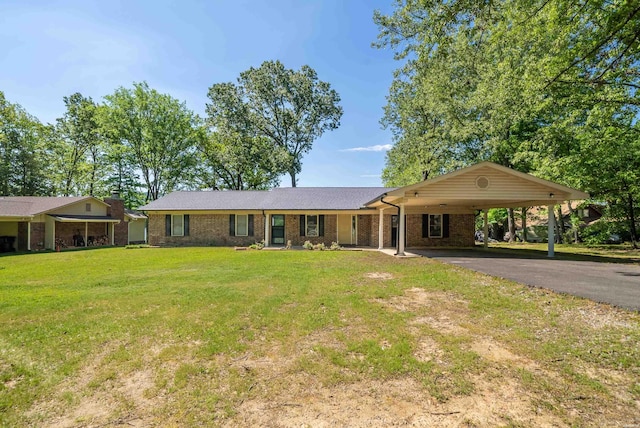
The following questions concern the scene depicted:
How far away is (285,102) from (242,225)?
19.0 m

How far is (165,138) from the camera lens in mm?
32344

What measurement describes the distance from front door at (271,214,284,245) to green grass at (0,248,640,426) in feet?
39.5

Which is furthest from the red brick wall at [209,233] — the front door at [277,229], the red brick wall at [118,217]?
the red brick wall at [118,217]

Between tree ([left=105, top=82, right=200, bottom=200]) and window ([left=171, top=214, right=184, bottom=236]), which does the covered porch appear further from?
tree ([left=105, top=82, right=200, bottom=200])

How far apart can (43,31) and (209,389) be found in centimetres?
1230

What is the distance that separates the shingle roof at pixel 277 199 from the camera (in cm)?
1891

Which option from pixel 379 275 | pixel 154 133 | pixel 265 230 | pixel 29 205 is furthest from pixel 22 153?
pixel 379 275

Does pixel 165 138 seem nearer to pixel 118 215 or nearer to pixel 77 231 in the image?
pixel 118 215

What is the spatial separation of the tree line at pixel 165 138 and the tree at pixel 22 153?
0.08 metres

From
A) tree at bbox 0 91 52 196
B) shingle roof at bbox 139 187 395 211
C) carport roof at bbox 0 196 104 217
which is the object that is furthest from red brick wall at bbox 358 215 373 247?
tree at bbox 0 91 52 196

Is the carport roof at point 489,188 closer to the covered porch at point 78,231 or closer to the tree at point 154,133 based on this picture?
the covered porch at point 78,231

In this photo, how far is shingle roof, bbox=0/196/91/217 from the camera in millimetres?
18420

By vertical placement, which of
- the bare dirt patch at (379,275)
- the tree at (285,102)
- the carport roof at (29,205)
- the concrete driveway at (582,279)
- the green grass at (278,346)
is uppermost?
the tree at (285,102)

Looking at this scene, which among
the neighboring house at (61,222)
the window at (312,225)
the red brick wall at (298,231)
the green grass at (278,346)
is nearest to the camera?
the green grass at (278,346)
